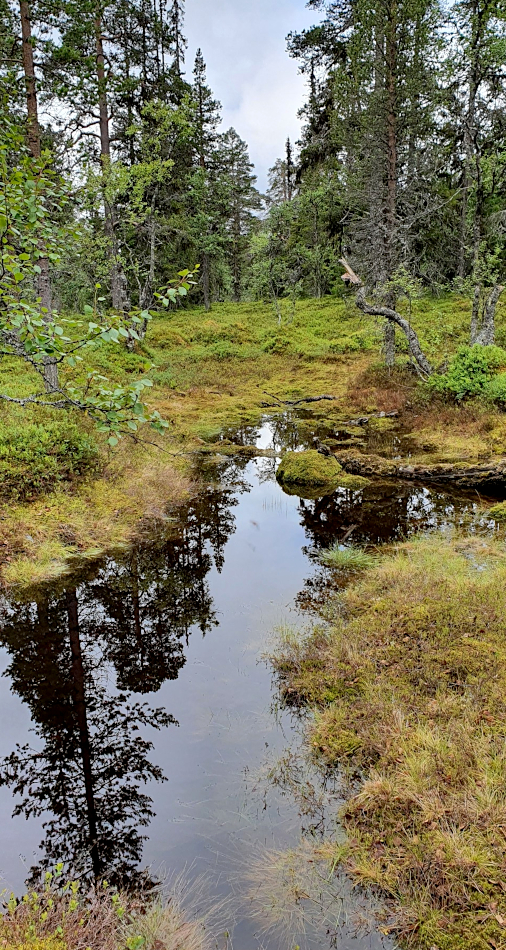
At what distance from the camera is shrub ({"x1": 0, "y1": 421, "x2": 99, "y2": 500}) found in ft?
28.1

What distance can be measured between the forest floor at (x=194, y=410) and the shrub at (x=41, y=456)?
0.03 m

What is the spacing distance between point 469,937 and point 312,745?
5.65 ft

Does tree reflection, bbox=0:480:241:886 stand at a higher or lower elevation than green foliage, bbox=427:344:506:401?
lower

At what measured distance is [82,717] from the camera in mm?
4660

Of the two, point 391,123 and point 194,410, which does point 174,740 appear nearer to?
point 194,410

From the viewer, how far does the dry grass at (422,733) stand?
2.95m

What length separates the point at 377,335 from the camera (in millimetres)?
20734

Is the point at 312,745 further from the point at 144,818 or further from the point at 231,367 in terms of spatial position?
the point at 231,367

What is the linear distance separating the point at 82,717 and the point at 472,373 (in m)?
14.0

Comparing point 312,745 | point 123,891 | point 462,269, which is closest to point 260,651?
point 312,745

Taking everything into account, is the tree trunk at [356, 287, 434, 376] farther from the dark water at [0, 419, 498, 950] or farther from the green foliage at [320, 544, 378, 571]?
the green foliage at [320, 544, 378, 571]

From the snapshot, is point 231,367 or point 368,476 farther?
point 231,367

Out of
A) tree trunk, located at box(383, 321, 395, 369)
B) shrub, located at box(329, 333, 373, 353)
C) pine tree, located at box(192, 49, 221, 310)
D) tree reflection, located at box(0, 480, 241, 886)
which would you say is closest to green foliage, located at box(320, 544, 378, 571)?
tree reflection, located at box(0, 480, 241, 886)

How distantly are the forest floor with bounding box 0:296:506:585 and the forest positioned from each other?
0.30ft
